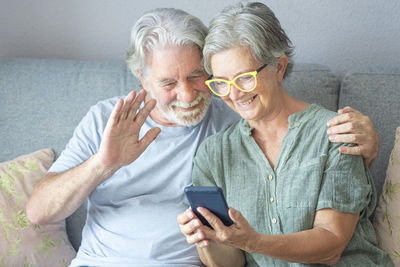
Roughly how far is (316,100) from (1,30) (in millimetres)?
1569

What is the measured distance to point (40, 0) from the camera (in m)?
2.41

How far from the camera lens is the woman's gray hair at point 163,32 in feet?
5.73

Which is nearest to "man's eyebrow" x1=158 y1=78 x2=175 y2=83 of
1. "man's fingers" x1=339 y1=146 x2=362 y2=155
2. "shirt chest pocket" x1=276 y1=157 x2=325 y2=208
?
"shirt chest pocket" x1=276 y1=157 x2=325 y2=208

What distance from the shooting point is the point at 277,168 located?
1.62 meters

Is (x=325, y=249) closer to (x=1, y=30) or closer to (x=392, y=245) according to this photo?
(x=392, y=245)

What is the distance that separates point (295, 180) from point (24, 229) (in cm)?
108

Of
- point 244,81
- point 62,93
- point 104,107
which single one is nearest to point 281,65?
point 244,81

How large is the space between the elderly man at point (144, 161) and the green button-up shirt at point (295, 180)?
0.48 ft

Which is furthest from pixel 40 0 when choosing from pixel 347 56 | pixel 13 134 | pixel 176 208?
pixel 347 56

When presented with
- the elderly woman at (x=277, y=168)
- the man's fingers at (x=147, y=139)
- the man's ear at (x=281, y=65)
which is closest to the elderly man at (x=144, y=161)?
the man's fingers at (x=147, y=139)

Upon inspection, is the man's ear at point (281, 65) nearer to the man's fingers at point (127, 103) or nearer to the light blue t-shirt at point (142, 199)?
the light blue t-shirt at point (142, 199)

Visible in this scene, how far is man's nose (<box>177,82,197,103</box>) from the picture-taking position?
1.75 metres

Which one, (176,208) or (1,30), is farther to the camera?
(1,30)

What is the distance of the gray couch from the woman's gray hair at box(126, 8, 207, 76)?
343mm
